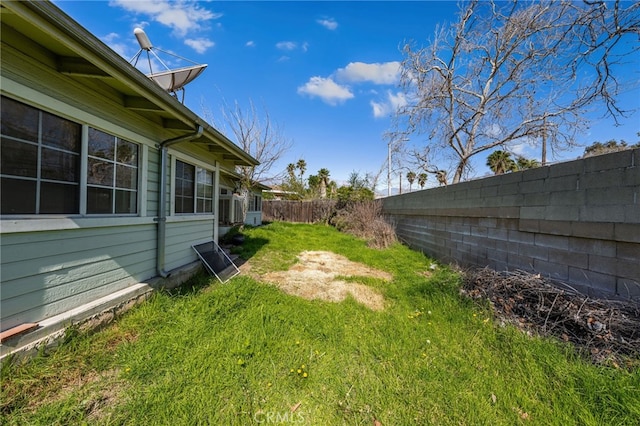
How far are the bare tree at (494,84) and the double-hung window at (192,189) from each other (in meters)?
8.73

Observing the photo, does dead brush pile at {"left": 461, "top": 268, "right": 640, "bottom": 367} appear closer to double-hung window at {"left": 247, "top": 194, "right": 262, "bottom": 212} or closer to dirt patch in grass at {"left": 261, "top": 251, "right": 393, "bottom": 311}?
dirt patch in grass at {"left": 261, "top": 251, "right": 393, "bottom": 311}

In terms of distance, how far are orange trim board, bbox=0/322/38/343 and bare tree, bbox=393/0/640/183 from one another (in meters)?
9.97

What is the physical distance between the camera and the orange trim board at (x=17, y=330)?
1.79m

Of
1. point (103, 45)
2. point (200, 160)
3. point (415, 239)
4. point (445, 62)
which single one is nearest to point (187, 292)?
point (200, 160)

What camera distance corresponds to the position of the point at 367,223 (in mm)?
10086

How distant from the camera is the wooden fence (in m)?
15.3

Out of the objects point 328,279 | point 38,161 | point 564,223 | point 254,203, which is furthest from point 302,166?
point 38,161

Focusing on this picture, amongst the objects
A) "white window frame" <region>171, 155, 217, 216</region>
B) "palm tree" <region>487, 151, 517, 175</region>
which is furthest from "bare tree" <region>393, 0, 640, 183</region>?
"white window frame" <region>171, 155, 217, 216</region>

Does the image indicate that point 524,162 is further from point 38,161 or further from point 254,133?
point 38,161

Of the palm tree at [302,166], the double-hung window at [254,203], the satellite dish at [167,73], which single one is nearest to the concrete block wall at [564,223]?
the satellite dish at [167,73]

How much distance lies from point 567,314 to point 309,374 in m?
2.71

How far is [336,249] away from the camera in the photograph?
7820 mm

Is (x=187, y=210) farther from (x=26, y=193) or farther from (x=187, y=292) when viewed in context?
(x=26, y=193)

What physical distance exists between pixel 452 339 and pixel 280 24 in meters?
7.91
